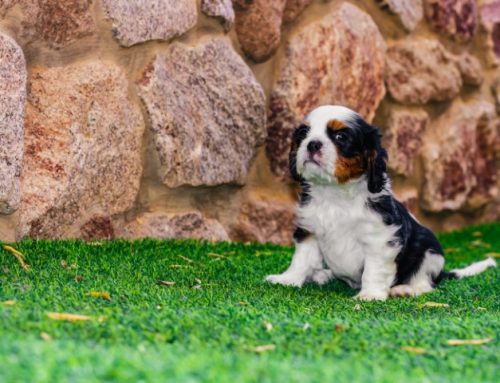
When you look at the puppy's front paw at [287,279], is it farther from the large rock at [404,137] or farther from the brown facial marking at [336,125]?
the large rock at [404,137]

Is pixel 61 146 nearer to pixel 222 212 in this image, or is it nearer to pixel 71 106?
pixel 71 106

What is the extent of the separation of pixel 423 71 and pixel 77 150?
10.2ft

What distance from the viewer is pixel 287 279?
12.0 feet

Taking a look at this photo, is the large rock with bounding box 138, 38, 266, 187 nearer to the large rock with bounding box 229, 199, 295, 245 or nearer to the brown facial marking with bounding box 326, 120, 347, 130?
the large rock with bounding box 229, 199, 295, 245

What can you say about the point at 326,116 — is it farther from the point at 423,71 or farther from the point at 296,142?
the point at 423,71

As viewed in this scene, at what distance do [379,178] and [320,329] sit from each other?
1197mm

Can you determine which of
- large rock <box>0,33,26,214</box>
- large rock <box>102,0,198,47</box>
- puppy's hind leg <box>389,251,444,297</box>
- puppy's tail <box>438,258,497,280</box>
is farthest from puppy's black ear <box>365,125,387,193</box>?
large rock <box>0,33,26,214</box>

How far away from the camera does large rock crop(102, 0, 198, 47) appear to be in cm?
381

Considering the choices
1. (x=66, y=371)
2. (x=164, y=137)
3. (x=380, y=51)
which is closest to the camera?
(x=66, y=371)

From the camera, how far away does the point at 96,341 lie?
217 centimetres

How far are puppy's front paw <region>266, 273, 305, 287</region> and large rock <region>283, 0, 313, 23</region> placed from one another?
186cm

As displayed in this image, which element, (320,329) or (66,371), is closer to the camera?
(66,371)

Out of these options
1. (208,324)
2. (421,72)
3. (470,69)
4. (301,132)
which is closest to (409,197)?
(421,72)

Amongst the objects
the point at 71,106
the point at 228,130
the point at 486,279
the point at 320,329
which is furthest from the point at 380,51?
the point at 320,329
